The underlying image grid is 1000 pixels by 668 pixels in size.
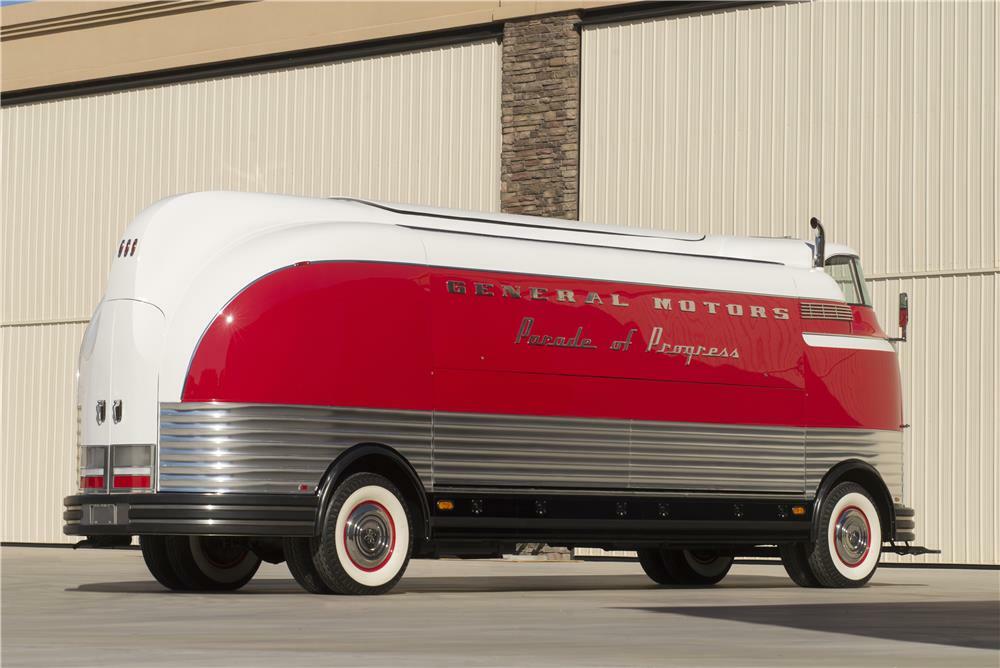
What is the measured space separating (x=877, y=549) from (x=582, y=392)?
3923 millimetres

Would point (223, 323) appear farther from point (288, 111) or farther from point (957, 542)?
point (288, 111)

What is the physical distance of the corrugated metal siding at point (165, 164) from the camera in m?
28.6

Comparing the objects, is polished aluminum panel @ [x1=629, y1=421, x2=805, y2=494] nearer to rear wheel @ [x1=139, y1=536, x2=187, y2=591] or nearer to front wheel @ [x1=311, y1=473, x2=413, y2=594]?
front wheel @ [x1=311, y1=473, x2=413, y2=594]

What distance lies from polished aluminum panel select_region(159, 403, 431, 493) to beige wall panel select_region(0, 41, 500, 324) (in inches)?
516

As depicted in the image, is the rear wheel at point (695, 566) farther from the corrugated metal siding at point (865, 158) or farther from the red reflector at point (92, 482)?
the red reflector at point (92, 482)

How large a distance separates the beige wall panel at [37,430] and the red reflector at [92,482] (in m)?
15.9

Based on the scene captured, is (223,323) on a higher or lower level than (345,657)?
higher

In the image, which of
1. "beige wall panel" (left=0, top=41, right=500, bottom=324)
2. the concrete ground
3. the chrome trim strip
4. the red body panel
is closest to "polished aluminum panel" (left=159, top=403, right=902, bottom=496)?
the red body panel

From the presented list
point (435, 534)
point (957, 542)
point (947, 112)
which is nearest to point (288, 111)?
point (947, 112)

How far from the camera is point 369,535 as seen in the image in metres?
15.6

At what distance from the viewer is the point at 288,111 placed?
30234mm

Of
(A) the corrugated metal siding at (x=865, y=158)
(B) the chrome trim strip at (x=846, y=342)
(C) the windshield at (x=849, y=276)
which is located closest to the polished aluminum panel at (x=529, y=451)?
(B) the chrome trim strip at (x=846, y=342)

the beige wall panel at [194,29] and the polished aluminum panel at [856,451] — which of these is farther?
the beige wall panel at [194,29]

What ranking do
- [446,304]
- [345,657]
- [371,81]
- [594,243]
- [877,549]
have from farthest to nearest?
[371,81] → [877,549] → [594,243] → [446,304] → [345,657]
